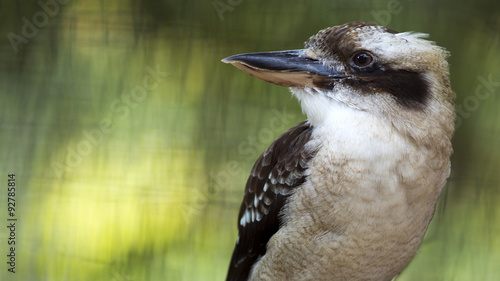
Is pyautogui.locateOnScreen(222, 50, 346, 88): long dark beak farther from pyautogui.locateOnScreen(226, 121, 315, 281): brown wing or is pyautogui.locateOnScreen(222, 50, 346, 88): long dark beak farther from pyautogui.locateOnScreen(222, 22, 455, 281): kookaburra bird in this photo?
pyautogui.locateOnScreen(226, 121, 315, 281): brown wing

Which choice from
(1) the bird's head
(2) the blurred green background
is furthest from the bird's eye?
(2) the blurred green background

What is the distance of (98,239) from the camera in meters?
2.12

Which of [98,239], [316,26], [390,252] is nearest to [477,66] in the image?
[316,26]

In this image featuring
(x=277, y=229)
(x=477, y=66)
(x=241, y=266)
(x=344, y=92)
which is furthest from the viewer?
(x=477, y=66)

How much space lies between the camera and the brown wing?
138 cm

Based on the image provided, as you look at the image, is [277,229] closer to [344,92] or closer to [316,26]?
[344,92]

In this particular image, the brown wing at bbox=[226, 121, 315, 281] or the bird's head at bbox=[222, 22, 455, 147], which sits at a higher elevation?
the bird's head at bbox=[222, 22, 455, 147]

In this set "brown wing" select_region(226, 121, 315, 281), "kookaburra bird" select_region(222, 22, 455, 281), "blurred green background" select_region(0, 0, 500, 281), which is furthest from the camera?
"blurred green background" select_region(0, 0, 500, 281)

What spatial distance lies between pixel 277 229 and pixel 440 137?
426 millimetres

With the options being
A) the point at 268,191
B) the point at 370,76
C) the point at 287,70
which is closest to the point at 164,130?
the point at 268,191

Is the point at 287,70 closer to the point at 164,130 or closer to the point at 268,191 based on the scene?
the point at 268,191

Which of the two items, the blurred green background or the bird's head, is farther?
the blurred green background

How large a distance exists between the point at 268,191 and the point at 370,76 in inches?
15.4

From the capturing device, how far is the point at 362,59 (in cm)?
126
